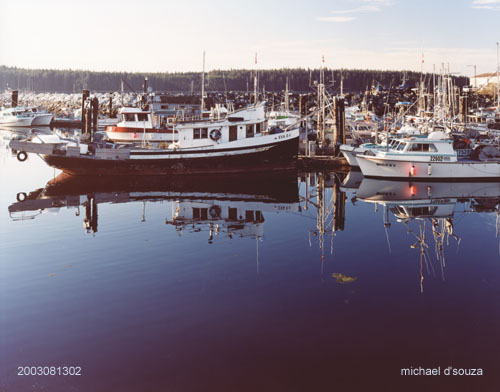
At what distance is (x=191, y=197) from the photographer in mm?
27953

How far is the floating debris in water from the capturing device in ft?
47.5

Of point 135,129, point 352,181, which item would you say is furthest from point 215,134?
point 135,129

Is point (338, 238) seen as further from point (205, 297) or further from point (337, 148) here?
point (337, 148)

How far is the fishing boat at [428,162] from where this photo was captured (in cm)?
3108

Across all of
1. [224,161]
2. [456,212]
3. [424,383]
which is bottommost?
[424,383]

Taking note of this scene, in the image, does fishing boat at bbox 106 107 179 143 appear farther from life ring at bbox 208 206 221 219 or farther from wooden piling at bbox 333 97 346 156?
life ring at bbox 208 206 221 219

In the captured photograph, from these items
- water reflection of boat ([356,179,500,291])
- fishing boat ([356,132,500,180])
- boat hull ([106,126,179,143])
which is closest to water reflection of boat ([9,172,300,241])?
water reflection of boat ([356,179,500,291])

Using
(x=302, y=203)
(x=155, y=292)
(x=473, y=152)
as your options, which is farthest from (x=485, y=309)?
(x=473, y=152)

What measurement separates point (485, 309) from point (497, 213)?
12.8 m

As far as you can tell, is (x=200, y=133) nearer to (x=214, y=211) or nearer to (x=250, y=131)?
(x=250, y=131)

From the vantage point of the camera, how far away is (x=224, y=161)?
34.5 meters

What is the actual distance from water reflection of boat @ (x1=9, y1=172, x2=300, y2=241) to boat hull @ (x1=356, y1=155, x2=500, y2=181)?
645 cm

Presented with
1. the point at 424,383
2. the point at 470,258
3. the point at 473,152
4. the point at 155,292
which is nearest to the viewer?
the point at 424,383

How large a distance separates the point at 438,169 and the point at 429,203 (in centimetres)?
660
